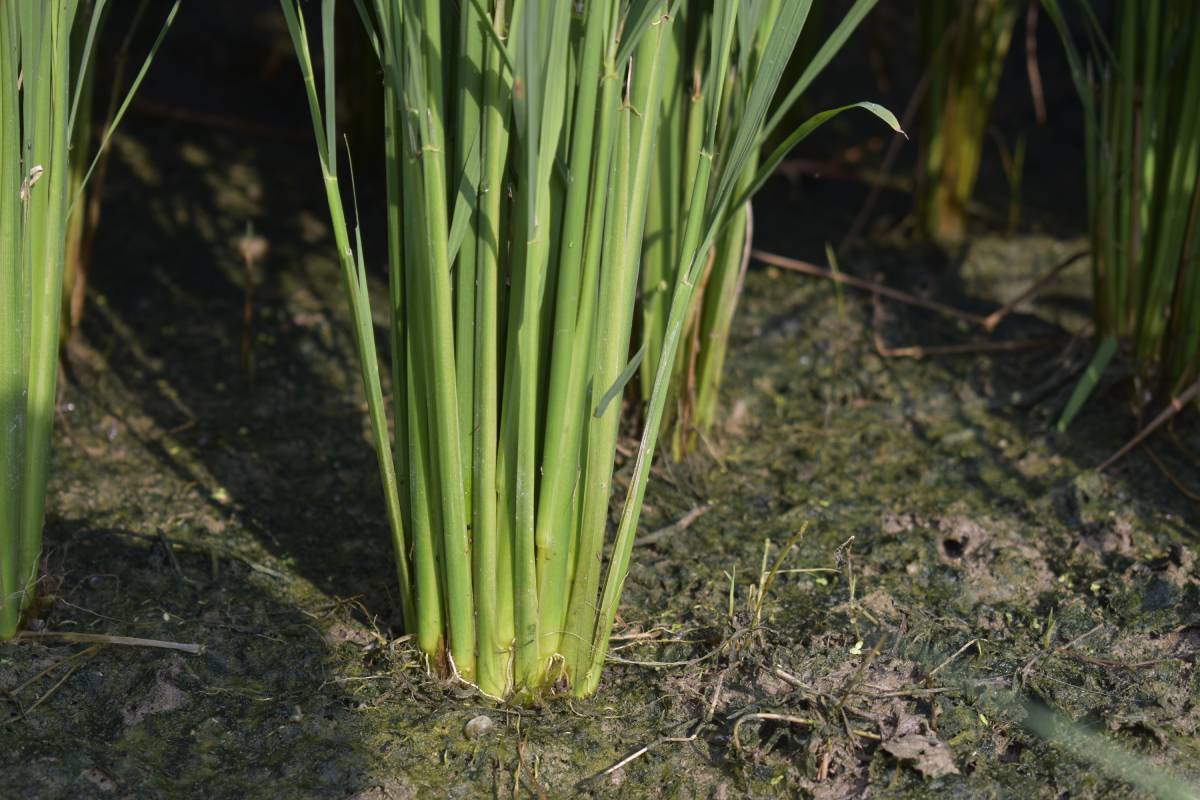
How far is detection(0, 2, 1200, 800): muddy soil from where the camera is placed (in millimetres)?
904

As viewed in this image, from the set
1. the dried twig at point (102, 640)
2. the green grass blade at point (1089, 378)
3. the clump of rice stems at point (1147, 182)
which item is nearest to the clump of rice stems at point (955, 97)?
the clump of rice stems at point (1147, 182)

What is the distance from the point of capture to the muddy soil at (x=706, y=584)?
0.90 meters

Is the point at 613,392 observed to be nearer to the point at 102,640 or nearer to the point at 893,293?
the point at 102,640

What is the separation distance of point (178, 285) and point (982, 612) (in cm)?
161

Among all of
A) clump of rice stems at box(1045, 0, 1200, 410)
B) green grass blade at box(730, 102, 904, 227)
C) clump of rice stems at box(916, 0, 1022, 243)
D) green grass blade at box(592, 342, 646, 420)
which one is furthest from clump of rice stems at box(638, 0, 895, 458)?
clump of rice stems at box(916, 0, 1022, 243)

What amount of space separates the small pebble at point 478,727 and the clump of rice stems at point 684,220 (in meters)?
0.54

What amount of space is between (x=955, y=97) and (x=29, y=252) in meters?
1.74

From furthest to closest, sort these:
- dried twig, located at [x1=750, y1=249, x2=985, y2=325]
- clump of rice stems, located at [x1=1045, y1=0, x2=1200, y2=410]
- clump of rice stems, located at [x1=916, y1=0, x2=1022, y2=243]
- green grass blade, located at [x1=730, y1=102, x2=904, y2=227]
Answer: clump of rice stems, located at [x1=916, y1=0, x2=1022, y2=243] < dried twig, located at [x1=750, y1=249, x2=985, y2=325] < clump of rice stems, located at [x1=1045, y1=0, x2=1200, y2=410] < green grass blade, located at [x1=730, y1=102, x2=904, y2=227]

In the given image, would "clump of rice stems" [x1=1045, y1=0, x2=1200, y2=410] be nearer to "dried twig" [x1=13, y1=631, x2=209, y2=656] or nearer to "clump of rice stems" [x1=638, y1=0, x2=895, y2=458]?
"clump of rice stems" [x1=638, y1=0, x2=895, y2=458]

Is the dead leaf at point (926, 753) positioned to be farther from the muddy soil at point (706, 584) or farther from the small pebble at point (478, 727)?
the small pebble at point (478, 727)

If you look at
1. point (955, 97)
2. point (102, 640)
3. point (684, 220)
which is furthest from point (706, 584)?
point (955, 97)

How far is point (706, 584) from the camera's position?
1.15 metres

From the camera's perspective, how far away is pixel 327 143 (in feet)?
2.64

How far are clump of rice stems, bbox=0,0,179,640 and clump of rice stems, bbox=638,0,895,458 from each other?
23.2 inches
